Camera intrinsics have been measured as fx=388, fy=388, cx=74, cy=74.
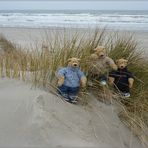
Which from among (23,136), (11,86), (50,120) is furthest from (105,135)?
(11,86)

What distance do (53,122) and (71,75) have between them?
67cm

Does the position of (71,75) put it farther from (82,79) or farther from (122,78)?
(122,78)

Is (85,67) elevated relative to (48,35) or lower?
elevated

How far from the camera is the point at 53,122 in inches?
152

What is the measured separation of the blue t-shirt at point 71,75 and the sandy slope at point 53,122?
0.23 metres

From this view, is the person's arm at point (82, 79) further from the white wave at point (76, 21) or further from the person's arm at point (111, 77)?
the white wave at point (76, 21)

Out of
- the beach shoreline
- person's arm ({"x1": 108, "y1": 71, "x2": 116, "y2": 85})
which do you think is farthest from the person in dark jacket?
the beach shoreline

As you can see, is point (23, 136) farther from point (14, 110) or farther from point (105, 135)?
point (105, 135)

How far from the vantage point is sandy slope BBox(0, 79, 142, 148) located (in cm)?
371

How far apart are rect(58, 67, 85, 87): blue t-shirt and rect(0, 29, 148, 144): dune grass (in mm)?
237

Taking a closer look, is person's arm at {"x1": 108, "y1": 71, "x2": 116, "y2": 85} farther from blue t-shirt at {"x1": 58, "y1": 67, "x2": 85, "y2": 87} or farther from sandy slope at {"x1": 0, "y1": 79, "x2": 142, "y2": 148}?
blue t-shirt at {"x1": 58, "y1": 67, "x2": 85, "y2": 87}

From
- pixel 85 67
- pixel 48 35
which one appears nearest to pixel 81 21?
pixel 48 35

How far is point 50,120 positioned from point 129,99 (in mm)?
1205

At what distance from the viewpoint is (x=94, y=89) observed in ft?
15.4
